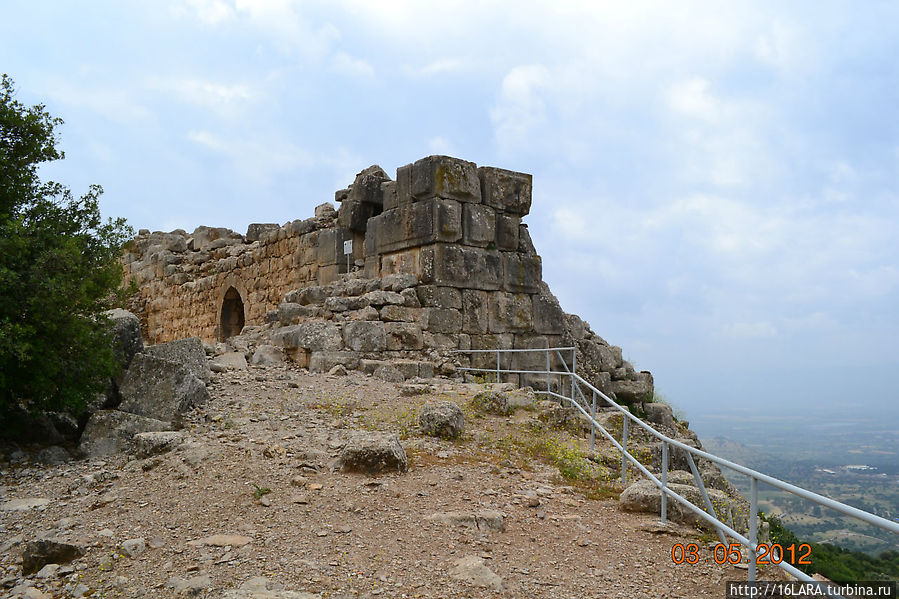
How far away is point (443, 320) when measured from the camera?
10.8 metres

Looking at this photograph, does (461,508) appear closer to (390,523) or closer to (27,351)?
(390,523)

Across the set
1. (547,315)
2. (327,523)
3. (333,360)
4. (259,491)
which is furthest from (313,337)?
(327,523)

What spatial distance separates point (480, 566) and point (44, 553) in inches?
104

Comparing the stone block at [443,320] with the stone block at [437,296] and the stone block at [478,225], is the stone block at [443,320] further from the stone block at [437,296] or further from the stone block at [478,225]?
the stone block at [478,225]

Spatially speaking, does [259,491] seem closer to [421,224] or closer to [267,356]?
[267,356]

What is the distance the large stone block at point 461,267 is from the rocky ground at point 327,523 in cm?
408

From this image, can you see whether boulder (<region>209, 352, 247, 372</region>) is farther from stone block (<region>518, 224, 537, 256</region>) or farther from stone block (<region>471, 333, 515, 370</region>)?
stone block (<region>518, 224, 537, 256</region>)

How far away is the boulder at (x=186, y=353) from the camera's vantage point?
26.8ft

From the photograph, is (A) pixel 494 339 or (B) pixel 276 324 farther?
(B) pixel 276 324

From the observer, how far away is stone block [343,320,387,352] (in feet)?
33.8

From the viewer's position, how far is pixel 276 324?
1200 cm

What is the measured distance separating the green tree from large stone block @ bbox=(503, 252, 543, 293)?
19.4 feet

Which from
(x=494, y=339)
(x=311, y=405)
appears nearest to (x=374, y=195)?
(x=494, y=339)

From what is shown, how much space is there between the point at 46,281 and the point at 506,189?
710 cm
